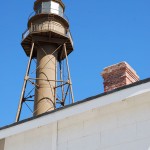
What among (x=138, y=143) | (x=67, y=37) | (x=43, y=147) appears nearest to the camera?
(x=138, y=143)

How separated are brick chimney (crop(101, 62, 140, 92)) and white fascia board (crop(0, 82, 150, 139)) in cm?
231

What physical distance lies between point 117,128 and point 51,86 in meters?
16.1

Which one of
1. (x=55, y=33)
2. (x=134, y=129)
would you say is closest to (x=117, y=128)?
(x=134, y=129)

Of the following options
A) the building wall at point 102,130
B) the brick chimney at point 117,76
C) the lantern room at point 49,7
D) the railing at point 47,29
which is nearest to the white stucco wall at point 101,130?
the building wall at point 102,130

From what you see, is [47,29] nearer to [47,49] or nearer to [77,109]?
[47,49]

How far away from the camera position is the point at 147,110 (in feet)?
23.4

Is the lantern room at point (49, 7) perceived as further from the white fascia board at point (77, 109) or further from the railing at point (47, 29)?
the white fascia board at point (77, 109)

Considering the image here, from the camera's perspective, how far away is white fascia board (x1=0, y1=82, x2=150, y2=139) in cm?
705

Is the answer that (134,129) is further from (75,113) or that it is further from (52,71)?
(52,71)

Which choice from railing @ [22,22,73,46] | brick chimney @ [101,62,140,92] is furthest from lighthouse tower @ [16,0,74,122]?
brick chimney @ [101,62,140,92]

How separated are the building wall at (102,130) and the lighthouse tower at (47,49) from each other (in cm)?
1402

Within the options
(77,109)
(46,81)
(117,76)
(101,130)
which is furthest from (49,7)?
(101,130)

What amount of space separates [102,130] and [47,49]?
56.9 feet

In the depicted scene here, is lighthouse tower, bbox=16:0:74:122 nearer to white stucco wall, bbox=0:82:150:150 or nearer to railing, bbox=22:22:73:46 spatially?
railing, bbox=22:22:73:46
